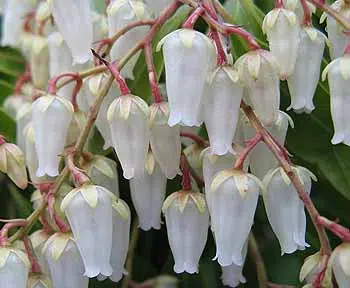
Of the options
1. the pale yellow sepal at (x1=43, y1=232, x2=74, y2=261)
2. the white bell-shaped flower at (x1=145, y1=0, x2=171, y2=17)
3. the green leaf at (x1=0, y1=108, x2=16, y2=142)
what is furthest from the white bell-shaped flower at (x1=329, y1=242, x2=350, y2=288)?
the green leaf at (x1=0, y1=108, x2=16, y2=142)

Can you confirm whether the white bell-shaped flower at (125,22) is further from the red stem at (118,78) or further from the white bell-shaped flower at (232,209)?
the white bell-shaped flower at (232,209)

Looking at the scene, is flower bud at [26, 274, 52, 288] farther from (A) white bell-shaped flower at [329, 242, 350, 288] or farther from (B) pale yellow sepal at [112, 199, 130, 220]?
(A) white bell-shaped flower at [329, 242, 350, 288]

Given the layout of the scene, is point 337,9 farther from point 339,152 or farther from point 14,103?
point 14,103

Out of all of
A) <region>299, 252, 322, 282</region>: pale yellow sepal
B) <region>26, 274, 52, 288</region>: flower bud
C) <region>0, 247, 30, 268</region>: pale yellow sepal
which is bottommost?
<region>26, 274, 52, 288</region>: flower bud

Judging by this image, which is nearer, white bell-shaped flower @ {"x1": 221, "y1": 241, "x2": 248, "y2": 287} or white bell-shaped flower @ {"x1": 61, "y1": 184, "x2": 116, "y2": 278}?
white bell-shaped flower @ {"x1": 61, "y1": 184, "x2": 116, "y2": 278}

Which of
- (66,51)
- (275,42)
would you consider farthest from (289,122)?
(66,51)

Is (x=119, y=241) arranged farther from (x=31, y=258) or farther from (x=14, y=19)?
(x=14, y=19)
